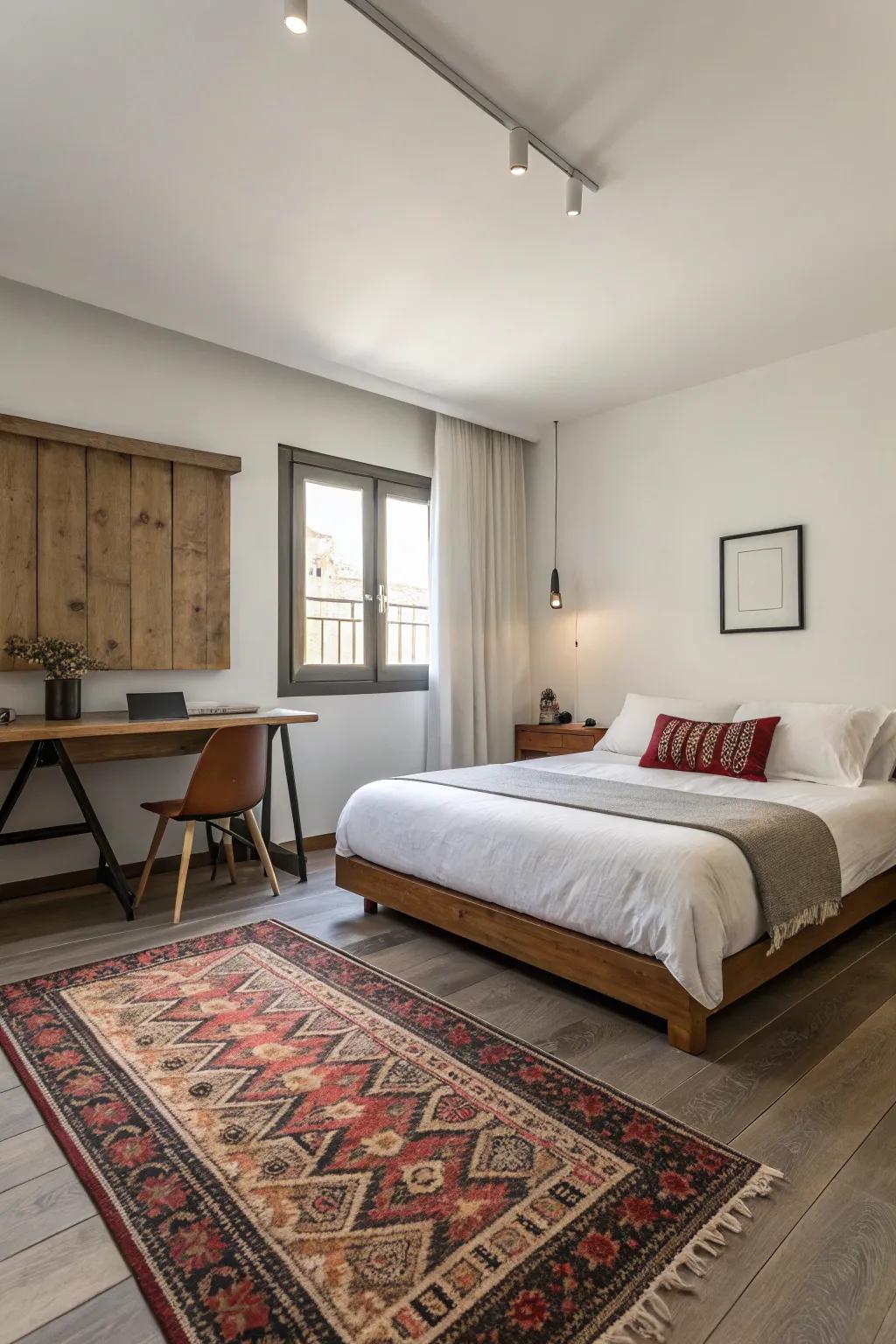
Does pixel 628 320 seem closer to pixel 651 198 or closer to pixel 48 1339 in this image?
pixel 651 198

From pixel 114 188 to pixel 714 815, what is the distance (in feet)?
A: 9.56

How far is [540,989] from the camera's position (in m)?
2.48

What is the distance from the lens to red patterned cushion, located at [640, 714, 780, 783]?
3436mm

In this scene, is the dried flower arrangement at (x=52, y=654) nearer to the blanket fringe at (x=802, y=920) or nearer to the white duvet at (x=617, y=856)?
the white duvet at (x=617, y=856)

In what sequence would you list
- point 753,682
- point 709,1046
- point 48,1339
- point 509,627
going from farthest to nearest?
point 509,627 < point 753,682 < point 709,1046 < point 48,1339

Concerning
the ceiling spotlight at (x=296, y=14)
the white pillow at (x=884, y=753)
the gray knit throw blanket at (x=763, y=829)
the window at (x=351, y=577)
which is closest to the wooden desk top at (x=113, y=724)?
the window at (x=351, y=577)

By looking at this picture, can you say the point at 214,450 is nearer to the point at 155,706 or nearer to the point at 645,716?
the point at 155,706

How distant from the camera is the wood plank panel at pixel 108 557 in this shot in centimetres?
358

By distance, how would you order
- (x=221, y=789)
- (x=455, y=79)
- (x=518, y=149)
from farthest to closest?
(x=221, y=789), (x=518, y=149), (x=455, y=79)

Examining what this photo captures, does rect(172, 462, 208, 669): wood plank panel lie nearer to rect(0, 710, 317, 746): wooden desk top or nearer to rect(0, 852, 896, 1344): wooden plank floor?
rect(0, 710, 317, 746): wooden desk top

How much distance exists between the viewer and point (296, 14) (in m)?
1.73

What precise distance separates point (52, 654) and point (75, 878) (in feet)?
3.60

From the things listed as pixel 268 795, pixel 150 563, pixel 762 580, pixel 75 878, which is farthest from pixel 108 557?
pixel 762 580

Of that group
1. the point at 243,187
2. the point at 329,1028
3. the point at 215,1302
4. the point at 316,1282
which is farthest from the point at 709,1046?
the point at 243,187
